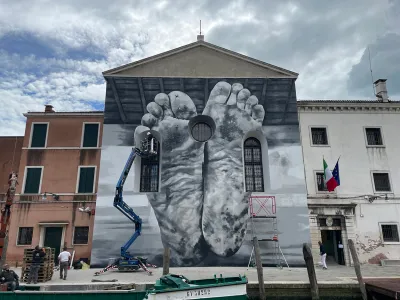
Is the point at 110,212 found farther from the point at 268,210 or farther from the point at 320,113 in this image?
the point at 320,113

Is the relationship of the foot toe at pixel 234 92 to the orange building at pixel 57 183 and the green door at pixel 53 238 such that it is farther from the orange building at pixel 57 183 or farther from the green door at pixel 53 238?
the green door at pixel 53 238

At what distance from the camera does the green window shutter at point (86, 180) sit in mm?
19141

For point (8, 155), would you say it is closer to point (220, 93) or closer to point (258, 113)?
point (220, 93)

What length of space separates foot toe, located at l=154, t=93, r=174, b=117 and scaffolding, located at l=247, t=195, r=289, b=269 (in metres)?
6.62

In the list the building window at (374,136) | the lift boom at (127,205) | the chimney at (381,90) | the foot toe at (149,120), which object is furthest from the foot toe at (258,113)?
the chimney at (381,90)

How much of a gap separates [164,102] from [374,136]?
503 inches

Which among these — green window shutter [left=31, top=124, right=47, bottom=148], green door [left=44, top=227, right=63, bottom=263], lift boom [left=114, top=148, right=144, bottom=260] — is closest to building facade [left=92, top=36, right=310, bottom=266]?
lift boom [left=114, top=148, right=144, bottom=260]

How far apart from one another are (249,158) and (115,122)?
25.9 ft

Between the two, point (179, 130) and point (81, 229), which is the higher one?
point (179, 130)

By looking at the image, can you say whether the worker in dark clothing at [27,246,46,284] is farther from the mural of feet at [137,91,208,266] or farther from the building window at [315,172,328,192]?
the building window at [315,172,328,192]

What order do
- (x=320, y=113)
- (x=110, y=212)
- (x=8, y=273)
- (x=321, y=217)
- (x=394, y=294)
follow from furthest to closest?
1. (x=320, y=113)
2. (x=321, y=217)
3. (x=110, y=212)
4. (x=8, y=273)
5. (x=394, y=294)

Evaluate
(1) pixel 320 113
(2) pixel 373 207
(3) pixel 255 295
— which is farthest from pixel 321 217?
(3) pixel 255 295

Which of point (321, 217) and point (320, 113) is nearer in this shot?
point (321, 217)

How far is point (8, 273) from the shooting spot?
427 inches
